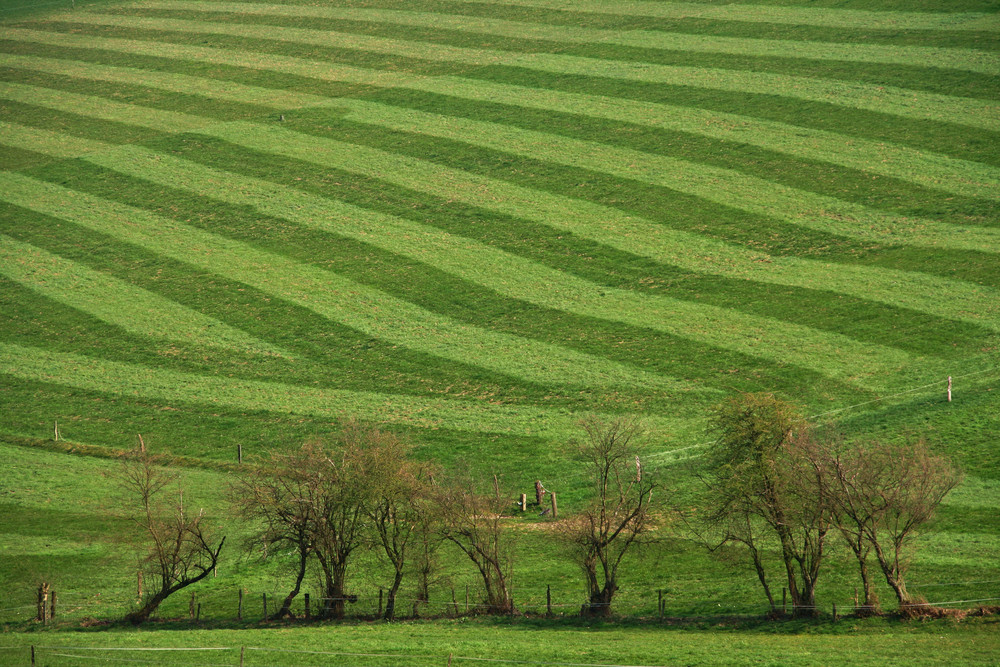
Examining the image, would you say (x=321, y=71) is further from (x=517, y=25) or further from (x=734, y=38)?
(x=734, y=38)

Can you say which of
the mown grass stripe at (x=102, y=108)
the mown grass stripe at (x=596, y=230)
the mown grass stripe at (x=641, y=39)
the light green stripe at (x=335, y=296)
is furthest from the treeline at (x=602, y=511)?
the mown grass stripe at (x=641, y=39)

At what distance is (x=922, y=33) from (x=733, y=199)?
98.6ft

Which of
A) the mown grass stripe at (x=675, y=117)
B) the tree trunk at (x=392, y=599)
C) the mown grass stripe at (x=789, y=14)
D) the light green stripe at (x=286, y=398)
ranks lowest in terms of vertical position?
the tree trunk at (x=392, y=599)

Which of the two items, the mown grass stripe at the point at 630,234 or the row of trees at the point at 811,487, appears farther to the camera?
the mown grass stripe at the point at 630,234

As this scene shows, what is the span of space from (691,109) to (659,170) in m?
9.78

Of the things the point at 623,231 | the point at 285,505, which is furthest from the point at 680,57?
the point at 285,505

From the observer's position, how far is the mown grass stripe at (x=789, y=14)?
9193 cm

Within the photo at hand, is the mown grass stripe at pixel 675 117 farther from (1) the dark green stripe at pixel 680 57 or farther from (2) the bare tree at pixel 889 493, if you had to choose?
(2) the bare tree at pixel 889 493

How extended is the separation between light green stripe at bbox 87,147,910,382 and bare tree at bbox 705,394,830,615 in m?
18.3

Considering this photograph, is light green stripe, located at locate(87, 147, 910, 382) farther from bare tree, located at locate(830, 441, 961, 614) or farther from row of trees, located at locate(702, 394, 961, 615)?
bare tree, located at locate(830, 441, 961, 614)

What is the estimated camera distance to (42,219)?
262 ft

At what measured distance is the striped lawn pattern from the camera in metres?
58.7

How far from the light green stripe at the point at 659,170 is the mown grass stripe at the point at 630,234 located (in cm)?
437

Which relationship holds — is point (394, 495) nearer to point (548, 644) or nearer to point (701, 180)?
point (548, 644)
